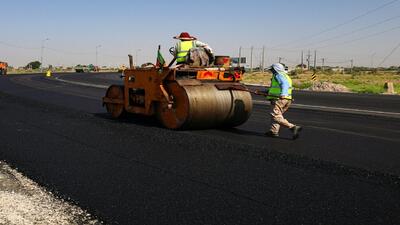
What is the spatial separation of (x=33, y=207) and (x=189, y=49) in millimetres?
6079

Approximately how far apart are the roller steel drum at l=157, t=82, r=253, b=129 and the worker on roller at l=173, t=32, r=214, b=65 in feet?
2.43

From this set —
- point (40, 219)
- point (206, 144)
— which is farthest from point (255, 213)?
point (206, 144)

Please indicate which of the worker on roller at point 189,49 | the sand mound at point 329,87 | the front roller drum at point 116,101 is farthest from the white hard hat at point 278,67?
the sand mound at point 329,87

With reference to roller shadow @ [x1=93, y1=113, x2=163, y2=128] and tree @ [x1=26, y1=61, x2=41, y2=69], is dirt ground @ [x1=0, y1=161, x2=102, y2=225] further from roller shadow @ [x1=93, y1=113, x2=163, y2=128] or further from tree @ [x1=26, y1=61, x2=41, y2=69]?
tree @ [x1=26, y1=61, x2=41, y2=69]

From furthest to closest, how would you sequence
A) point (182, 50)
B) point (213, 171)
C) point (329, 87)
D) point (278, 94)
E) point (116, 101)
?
point (329, 87), point (116, 101), point (182, 50), point (278, 94), point (213, 171)

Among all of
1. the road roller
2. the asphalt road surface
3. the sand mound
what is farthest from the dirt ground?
the sand mound

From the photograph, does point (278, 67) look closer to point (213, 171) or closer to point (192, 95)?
point (192, 95)

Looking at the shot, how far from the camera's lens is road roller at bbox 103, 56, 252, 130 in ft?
30.0

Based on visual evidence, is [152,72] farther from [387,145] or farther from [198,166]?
[387,145]

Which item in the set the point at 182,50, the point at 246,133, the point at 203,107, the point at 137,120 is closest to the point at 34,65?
the point at 137,120

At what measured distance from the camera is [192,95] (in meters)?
9.00

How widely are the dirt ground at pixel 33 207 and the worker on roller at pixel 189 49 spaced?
5124mm

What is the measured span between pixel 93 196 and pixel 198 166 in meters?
1.74

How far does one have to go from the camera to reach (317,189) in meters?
5.21
